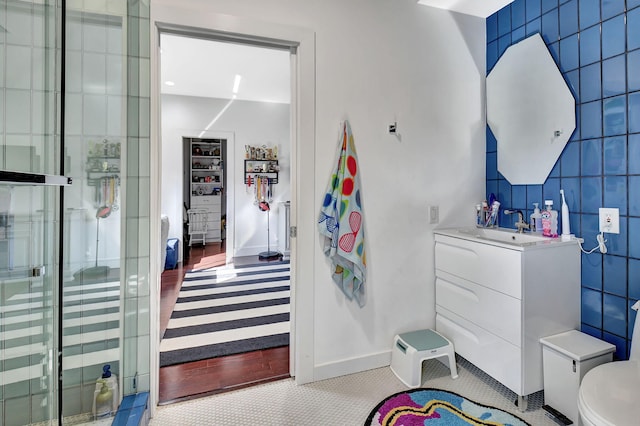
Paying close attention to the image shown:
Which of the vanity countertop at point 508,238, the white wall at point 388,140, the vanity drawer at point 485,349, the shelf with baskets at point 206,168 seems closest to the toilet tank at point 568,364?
the vanity drawer at point 485,349

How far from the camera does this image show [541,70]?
202 centimetres

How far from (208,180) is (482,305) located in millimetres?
6053

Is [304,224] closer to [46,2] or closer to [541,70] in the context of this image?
[46,2]

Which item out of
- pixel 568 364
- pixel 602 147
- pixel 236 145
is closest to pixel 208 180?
pixel 236 145

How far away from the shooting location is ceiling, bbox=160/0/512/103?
2.33 metres

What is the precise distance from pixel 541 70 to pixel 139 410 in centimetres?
289

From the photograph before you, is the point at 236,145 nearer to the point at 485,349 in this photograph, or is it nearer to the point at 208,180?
the point at 208,180

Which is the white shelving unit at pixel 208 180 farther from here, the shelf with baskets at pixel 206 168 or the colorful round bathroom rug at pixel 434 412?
the colorful round bathroom rug at pixel 434 412

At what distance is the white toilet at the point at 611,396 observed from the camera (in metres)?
0.99

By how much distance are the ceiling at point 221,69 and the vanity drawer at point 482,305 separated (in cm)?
229

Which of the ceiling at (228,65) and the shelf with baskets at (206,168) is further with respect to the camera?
the shelf with baskets at (206,168)

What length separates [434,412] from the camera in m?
1.67

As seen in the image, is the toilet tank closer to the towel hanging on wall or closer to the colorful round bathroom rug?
the colorful round bathroom rug

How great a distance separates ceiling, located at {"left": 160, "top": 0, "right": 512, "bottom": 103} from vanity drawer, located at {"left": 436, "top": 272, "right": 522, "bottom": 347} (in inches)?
73.0
